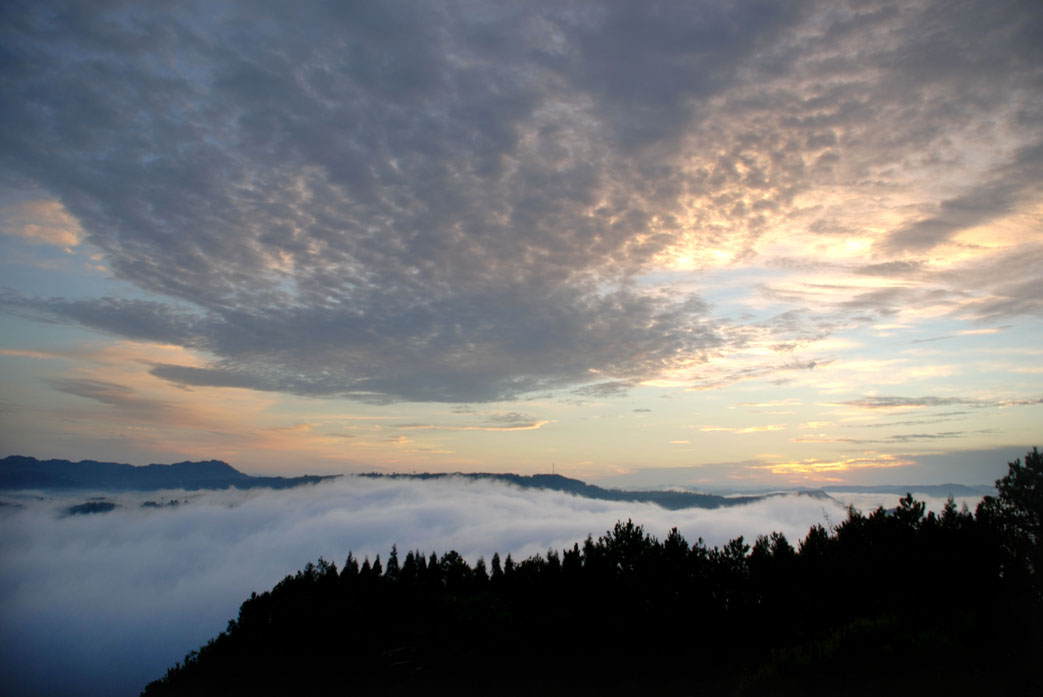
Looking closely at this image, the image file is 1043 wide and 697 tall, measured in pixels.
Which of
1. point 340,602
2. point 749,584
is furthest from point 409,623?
point 749,584

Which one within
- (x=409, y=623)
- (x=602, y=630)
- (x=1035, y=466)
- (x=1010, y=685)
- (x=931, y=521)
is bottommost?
(x=409, y=623)

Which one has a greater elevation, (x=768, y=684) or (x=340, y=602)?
(x=768, y=684)

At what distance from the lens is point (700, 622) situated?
5119 cm

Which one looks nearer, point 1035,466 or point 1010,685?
point 1010,685

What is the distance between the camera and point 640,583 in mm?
56688

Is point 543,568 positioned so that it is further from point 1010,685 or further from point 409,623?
point 1010,685

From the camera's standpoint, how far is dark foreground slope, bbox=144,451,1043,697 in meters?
26.9

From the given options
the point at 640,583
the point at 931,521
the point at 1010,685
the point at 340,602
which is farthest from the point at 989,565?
the point at 340,602

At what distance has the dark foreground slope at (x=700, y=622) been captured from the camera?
2692 centimetres

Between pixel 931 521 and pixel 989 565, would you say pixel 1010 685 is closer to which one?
pixel 989 565

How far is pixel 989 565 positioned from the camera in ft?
134

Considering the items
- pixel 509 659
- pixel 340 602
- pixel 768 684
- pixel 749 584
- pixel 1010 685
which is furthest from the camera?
pixel 340 602

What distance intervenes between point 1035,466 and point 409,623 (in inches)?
2855

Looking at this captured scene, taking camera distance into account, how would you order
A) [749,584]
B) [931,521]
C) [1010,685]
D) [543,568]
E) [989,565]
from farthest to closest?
[543,568] → [749,584] → [931,521] → [989,565] → [1010,685]
